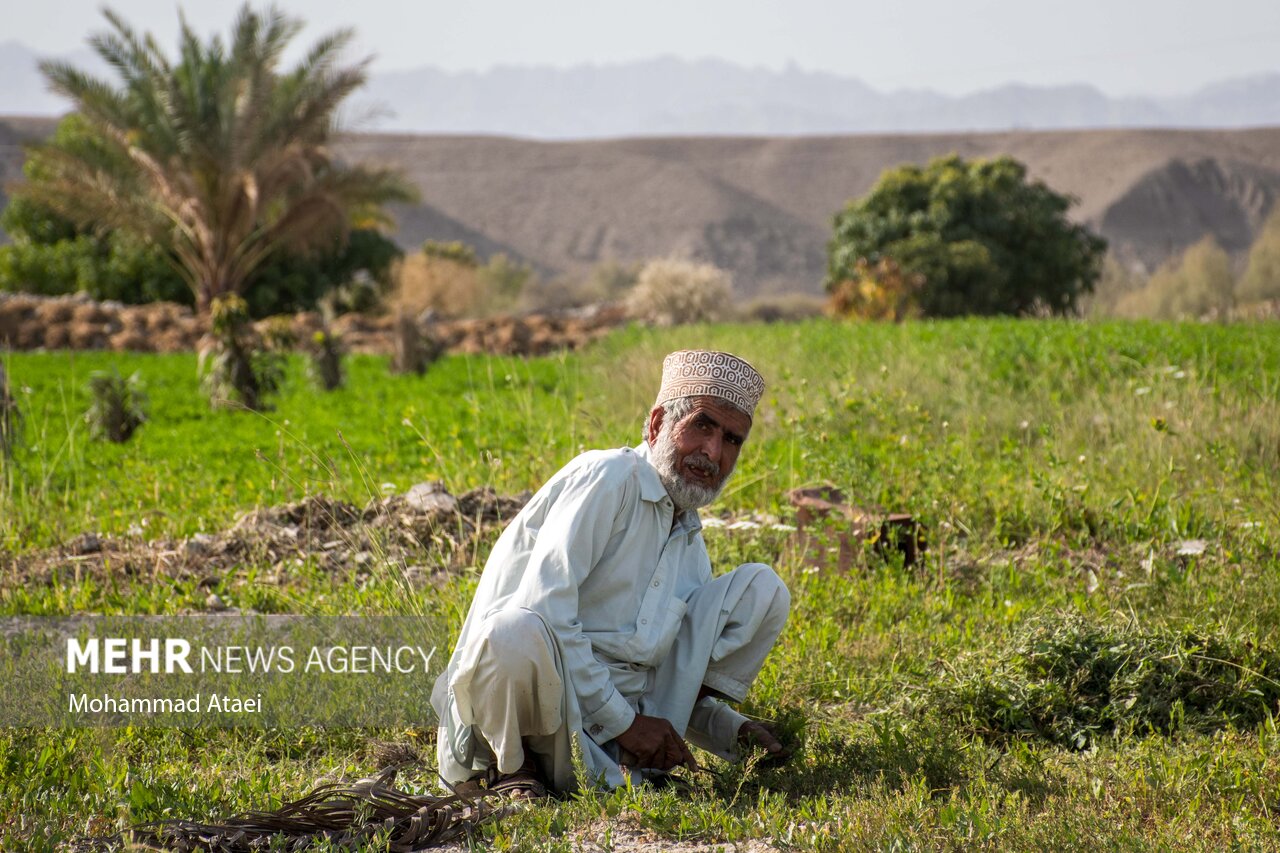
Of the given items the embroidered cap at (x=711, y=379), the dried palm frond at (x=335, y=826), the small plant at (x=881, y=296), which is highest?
the embroidered cap at (x=711, y=379)

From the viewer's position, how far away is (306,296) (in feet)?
86.4

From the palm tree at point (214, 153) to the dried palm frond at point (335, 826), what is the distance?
2003cm

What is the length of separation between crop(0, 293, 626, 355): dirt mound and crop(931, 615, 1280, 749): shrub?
50.4ft

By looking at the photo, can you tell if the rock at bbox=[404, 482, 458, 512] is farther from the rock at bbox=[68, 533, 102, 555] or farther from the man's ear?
the man's ear

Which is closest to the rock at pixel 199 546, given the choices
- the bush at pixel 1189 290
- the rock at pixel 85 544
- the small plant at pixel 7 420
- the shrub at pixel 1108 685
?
the rock at pixel 85 544

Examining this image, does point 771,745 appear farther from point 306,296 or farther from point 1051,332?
point 306,296

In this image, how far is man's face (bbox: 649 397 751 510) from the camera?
11.5ft

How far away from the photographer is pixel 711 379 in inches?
137

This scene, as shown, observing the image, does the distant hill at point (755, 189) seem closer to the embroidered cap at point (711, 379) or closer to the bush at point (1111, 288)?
the bush at point (1111, 288)

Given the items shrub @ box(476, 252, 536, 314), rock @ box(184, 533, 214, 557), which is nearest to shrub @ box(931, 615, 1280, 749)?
rock @ box(184, 533, 214, 557)

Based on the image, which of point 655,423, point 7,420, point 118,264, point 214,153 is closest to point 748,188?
point 118,264

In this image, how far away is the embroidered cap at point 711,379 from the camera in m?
3.47

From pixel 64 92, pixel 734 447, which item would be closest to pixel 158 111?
pixel 64 92

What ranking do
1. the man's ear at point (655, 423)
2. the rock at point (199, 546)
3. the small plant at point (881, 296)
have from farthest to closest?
the small plant at point (881, 296)
the rock at point (199, 546)
the man's ear at point (655, 423)
